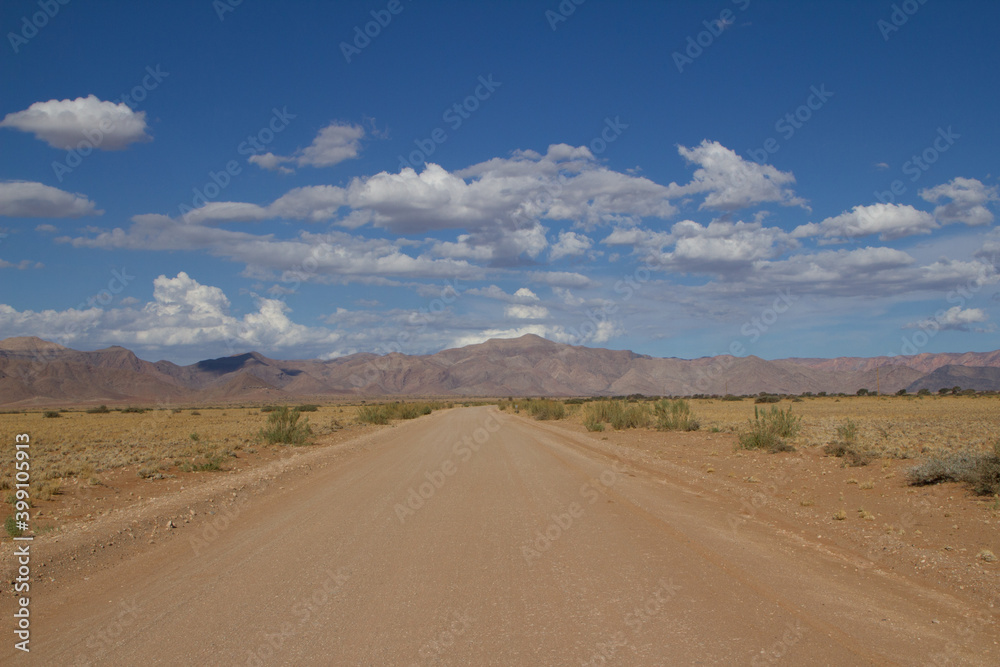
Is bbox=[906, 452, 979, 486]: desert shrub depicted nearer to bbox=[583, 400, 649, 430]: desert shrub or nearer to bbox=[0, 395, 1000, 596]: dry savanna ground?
bbox=[0, 395, 1000, 596]: dry savanna ground

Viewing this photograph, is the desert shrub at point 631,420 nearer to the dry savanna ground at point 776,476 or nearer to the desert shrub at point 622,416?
the desert shrub at point 622,416

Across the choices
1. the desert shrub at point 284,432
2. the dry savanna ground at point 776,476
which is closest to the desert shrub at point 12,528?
the dry savanna ground at point 776,476

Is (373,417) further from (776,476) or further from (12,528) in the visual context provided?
(12,528)

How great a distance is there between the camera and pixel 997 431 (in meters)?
25.2

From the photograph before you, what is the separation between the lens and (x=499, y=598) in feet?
20.0

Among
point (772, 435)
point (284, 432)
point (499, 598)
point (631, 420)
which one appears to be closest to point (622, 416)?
point (631, 420)

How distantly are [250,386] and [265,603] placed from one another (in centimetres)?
20237

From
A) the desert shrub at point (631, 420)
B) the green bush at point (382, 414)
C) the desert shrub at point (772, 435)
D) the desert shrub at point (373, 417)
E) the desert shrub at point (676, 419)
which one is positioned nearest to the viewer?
the desert shrub at point (772, 435)

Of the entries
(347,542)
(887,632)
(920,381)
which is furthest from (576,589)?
(920,381)

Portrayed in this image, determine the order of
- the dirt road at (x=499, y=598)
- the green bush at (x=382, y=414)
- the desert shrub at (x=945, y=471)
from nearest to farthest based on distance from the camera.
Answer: the dirt road at (x=499, y=598), the desert shrub at (x=945, y=471), the green bush at (x=382, y=414)

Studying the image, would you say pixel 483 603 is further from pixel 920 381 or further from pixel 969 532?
pixel 920 381

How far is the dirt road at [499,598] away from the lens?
4926 mm

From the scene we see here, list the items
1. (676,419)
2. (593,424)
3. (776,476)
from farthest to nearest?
1. (593,424)
2. (676,419)
3. (776,476)

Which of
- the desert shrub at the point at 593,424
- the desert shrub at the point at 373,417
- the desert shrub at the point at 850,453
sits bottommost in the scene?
the desert shrub at the point at 373,417
